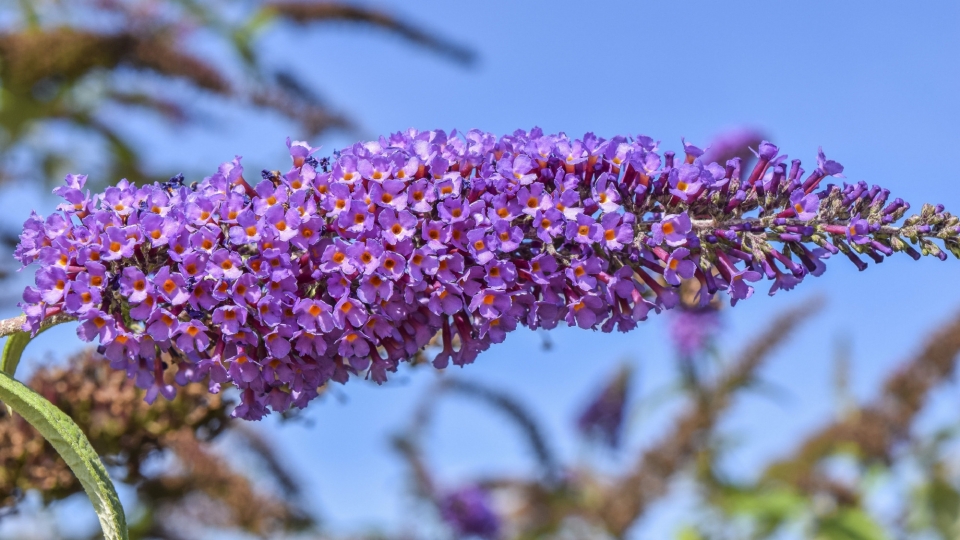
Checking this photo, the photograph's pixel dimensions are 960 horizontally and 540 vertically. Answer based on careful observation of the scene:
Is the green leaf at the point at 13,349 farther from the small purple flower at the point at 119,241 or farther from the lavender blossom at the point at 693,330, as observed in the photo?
the lavender blossom at the point at 693,330

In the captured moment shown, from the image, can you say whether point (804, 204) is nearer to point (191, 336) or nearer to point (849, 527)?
point (191, 336)

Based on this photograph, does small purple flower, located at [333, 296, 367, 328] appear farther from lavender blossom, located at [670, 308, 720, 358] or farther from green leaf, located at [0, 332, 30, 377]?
lavender blossom, located at [670, 308, 720, 358]

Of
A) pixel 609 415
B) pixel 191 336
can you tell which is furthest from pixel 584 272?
pixel 609 415

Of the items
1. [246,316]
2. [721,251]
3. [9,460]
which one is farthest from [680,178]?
[9,460]

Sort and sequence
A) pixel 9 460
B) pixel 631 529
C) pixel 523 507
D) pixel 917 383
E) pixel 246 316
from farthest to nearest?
pixel 523 507 < pixel 917 383 < pixel 631 529 < pixel 9 460 < pixel 246 316

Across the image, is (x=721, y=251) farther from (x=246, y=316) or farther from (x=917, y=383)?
(x=917, y=383)

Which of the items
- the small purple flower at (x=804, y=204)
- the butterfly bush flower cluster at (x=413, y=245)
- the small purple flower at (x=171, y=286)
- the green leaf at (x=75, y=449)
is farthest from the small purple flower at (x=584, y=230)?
the green leaf at (x=75, y=449)

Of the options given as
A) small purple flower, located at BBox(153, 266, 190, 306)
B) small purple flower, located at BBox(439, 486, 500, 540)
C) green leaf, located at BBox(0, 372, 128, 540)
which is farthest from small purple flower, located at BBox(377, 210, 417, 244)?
small purple flower, located at BBox(439, 486, 500, 540)
